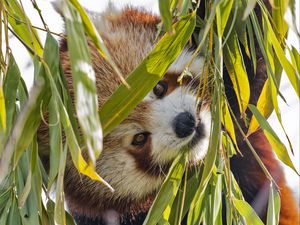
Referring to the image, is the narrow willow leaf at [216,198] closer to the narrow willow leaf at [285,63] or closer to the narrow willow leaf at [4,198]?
the narrow willow leaf at [285,63]

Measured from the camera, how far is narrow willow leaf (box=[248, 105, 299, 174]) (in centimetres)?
169

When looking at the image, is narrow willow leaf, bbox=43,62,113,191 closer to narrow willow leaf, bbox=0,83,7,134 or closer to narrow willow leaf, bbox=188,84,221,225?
narrow willow leaf, bbox=0,83,7,134

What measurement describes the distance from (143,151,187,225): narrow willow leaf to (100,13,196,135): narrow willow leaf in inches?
9.8

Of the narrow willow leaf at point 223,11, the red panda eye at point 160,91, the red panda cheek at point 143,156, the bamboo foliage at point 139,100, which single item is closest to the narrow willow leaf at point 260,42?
the bamboo foliage at point 139,100

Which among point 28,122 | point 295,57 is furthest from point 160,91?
point 28,122

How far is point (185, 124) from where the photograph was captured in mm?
2047

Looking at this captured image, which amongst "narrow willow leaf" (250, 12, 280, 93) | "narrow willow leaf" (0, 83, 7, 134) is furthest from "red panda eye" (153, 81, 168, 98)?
"narrow willow leaf" (0, 83, 7, 134)

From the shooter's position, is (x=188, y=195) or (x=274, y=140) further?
(x=188, y=195)

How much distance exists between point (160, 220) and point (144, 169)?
1.83 ft

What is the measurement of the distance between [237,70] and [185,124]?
270 millimetres

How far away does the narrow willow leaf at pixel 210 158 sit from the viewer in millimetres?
1654

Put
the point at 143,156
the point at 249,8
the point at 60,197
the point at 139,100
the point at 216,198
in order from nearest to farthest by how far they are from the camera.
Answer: the point at 249,8 < the point at 60,197 < the point at 139,100 < the point at 216,198 < the point at 143,156

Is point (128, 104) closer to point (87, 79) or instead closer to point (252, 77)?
point (87, 79)

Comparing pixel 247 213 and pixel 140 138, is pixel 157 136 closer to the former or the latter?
pixel 140 138
